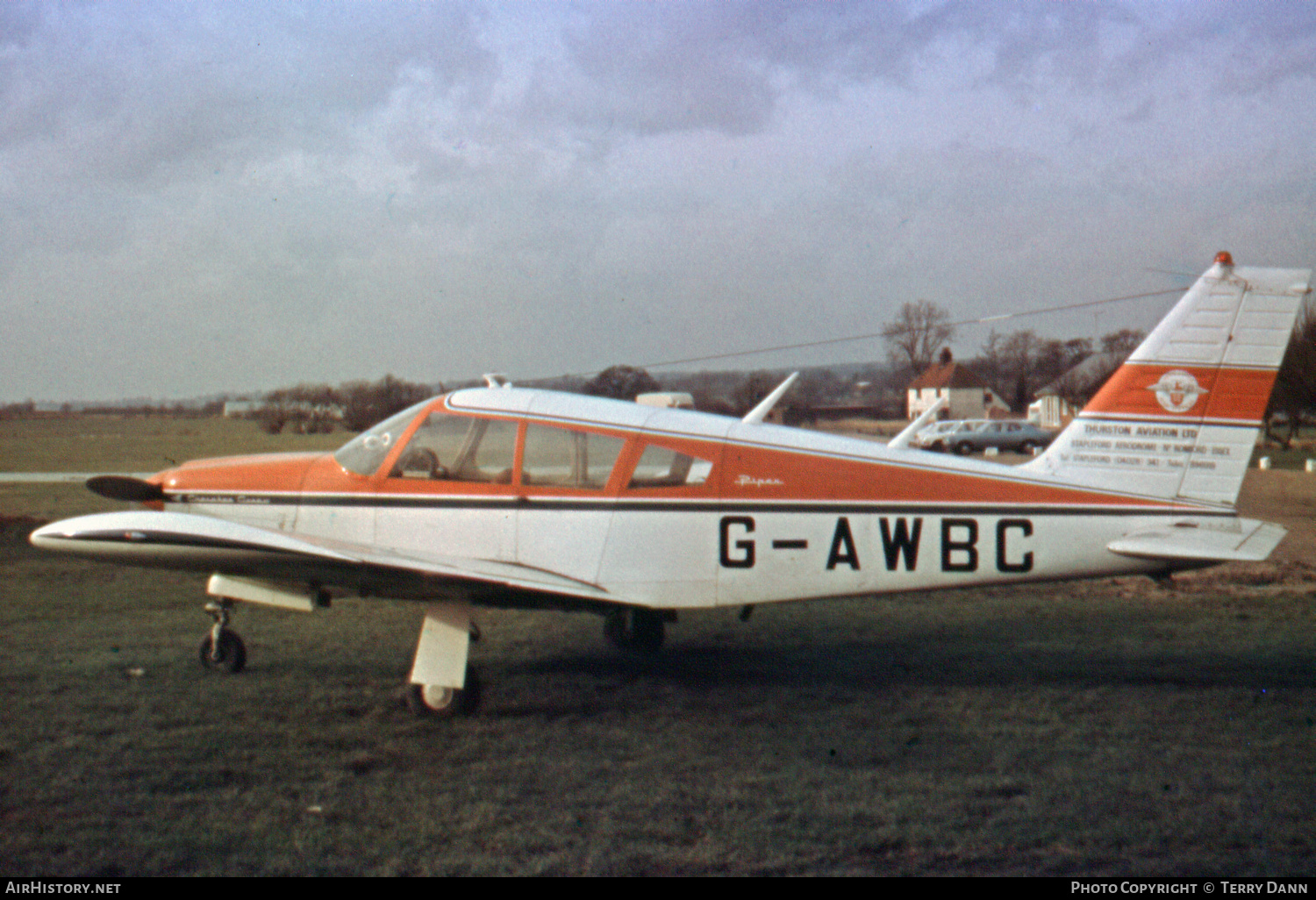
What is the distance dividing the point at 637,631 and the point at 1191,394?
14.3 ft

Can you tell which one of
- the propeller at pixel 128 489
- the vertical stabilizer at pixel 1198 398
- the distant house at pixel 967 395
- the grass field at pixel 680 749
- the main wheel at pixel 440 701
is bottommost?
the grass field at pixel 680 749

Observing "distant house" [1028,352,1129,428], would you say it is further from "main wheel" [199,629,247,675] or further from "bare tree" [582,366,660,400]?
"main wheel" [199,629,247,675]

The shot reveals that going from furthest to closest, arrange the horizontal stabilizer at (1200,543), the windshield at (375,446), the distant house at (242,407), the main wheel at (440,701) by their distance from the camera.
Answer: the distant house at (242,407) < the windshield at (375,446) < the main wheel at (440,701) < the horizontal stabilizer at (1200,543)

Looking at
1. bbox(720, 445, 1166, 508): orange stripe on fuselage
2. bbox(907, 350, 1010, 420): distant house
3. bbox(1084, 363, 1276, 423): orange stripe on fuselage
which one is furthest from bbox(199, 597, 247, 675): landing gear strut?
bbox(907, 350, 1010, 420): distant house

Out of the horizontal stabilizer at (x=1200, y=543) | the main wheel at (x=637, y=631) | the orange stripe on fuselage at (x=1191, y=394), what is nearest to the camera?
the horizontal stabilizer at (x=1200, y=543)

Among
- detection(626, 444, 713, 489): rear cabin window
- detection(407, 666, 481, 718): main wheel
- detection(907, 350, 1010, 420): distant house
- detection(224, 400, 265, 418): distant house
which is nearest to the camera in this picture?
detection(407, 666, 481, 718): main wheel

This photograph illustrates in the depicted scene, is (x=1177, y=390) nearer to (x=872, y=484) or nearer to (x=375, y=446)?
(x=872, y=484)

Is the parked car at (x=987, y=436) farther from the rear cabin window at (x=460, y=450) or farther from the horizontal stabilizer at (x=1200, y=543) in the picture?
the rear cabin window at (x=460, y=450)

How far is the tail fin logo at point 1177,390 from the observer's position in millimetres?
6383

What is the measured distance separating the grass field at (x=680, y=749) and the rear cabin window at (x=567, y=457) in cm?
148

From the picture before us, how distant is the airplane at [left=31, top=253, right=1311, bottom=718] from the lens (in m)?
6.12

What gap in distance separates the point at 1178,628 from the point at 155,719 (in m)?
8.19

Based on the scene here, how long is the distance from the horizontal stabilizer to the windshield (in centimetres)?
465

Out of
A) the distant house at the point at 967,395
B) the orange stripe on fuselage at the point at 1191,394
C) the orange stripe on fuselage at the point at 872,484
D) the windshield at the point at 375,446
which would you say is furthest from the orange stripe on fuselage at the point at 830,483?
the distant house at the point at 967,395
